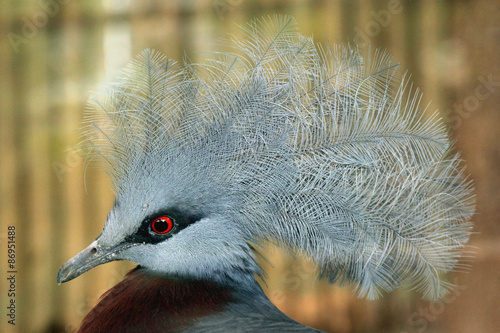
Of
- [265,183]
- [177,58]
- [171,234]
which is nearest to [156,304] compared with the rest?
[171,234]

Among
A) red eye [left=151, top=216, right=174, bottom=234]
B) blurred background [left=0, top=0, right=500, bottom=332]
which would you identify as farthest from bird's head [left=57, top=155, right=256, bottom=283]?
blurred background [left=0, top=0, right=500, bottom=332]

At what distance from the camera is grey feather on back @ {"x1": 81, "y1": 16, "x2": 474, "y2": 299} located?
0.75 meters

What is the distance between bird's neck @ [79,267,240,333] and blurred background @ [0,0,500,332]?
50.7 inches

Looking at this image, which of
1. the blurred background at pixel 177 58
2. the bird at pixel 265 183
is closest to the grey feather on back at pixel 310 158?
the bird at pixel 265 183

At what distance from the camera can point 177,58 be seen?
6.65ft

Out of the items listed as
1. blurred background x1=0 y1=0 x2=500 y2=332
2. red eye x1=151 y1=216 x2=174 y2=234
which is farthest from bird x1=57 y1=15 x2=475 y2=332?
blurred background x1=0 y1=0 x2=500 y2=332

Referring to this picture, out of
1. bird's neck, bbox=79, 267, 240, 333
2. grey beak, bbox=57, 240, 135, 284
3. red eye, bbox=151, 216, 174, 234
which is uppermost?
red eye, bbox=151, 216, 174, 234

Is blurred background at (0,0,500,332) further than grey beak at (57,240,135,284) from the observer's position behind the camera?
Yes

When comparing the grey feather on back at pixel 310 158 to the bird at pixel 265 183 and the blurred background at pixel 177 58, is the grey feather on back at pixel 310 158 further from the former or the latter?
the blurred background at pixel 177 58

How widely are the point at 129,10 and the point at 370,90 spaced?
166cm

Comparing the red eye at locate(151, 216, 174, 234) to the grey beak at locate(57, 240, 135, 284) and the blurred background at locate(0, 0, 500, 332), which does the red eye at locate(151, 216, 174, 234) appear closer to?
the grey beak at locate(57, 240, 135, 284)

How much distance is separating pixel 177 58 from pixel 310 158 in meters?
1.42

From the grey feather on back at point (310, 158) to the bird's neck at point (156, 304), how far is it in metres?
0.12

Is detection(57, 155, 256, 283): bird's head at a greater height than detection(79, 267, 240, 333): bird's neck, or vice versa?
detection(57, 155, 256, 283): bird's head
